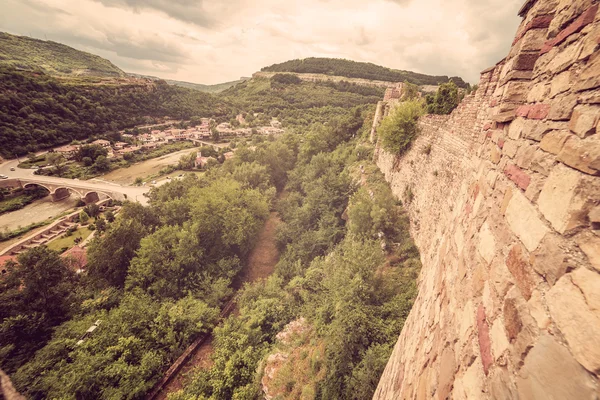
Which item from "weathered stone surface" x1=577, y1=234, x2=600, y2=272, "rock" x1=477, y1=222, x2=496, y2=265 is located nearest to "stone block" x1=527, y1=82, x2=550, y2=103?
"rock" x1=477, y1=222, x2=496, y2=265

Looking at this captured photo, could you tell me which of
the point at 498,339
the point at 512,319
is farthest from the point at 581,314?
the point at 498,339

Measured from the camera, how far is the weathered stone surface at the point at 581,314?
0.82 m

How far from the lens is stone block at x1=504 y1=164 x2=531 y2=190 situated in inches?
58.8

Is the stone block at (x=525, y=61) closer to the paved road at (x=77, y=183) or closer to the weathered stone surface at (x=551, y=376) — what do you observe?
the weathered stone surface at (x=551, y=376)

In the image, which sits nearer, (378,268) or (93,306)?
(378,268)

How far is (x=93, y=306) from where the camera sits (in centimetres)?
1435

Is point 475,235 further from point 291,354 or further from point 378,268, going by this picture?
point 291,354

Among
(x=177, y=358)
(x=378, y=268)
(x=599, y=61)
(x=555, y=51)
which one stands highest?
(x=555, y=51)

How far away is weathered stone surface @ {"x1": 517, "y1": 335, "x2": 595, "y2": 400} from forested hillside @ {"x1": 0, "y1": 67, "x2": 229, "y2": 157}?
226ft

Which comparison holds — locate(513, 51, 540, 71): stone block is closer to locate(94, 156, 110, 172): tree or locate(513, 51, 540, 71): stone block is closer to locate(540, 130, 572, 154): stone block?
locate(540, 130, 572, 154): stone block

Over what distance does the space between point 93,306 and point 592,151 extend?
778 inches

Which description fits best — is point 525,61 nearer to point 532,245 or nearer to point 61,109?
point 532,245

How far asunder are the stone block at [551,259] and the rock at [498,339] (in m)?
0.38

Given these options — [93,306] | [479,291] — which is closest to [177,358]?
[93,306]
